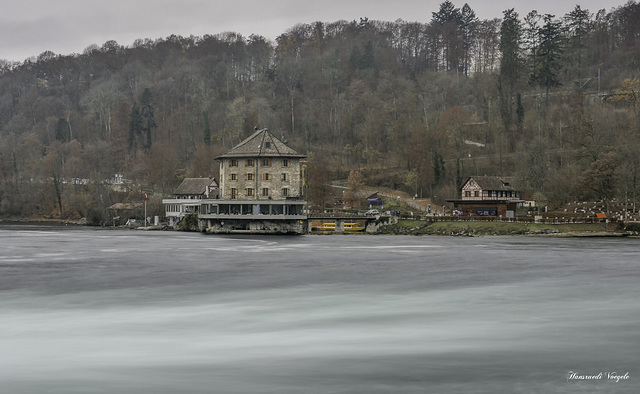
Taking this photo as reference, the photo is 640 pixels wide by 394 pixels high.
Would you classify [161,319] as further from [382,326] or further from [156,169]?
[156,169]

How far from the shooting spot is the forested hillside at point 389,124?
116562mm

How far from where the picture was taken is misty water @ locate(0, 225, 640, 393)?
18109mm

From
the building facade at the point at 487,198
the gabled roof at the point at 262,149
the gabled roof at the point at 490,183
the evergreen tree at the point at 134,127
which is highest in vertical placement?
the evergreen tree at the point at 134,127

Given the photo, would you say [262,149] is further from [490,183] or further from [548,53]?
[548,53]

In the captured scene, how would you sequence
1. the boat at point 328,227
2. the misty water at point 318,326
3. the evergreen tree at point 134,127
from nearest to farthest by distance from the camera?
the misty water at point 318,326 < the boat at point 328,227 < the evergreen tree at point 134,127

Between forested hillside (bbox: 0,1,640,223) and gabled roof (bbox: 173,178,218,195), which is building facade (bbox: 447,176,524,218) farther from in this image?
gabled roof (bbox: 173,178,218,195)

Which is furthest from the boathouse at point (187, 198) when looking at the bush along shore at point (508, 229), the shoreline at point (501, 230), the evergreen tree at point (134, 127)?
the evergreen tree at point (134, 127)

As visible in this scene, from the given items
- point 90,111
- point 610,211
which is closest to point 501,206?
point 610,211

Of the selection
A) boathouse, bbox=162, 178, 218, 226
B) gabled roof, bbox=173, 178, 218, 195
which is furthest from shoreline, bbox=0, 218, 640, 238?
gabled roof, bbox=173, 178, 218, 195

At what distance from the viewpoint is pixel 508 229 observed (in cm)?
8881

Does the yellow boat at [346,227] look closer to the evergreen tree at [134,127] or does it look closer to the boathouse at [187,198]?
the boathouse at [187,198]

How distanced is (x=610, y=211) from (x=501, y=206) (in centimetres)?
1679

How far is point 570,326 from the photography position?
25.8m

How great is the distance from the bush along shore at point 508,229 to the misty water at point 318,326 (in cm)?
3466
